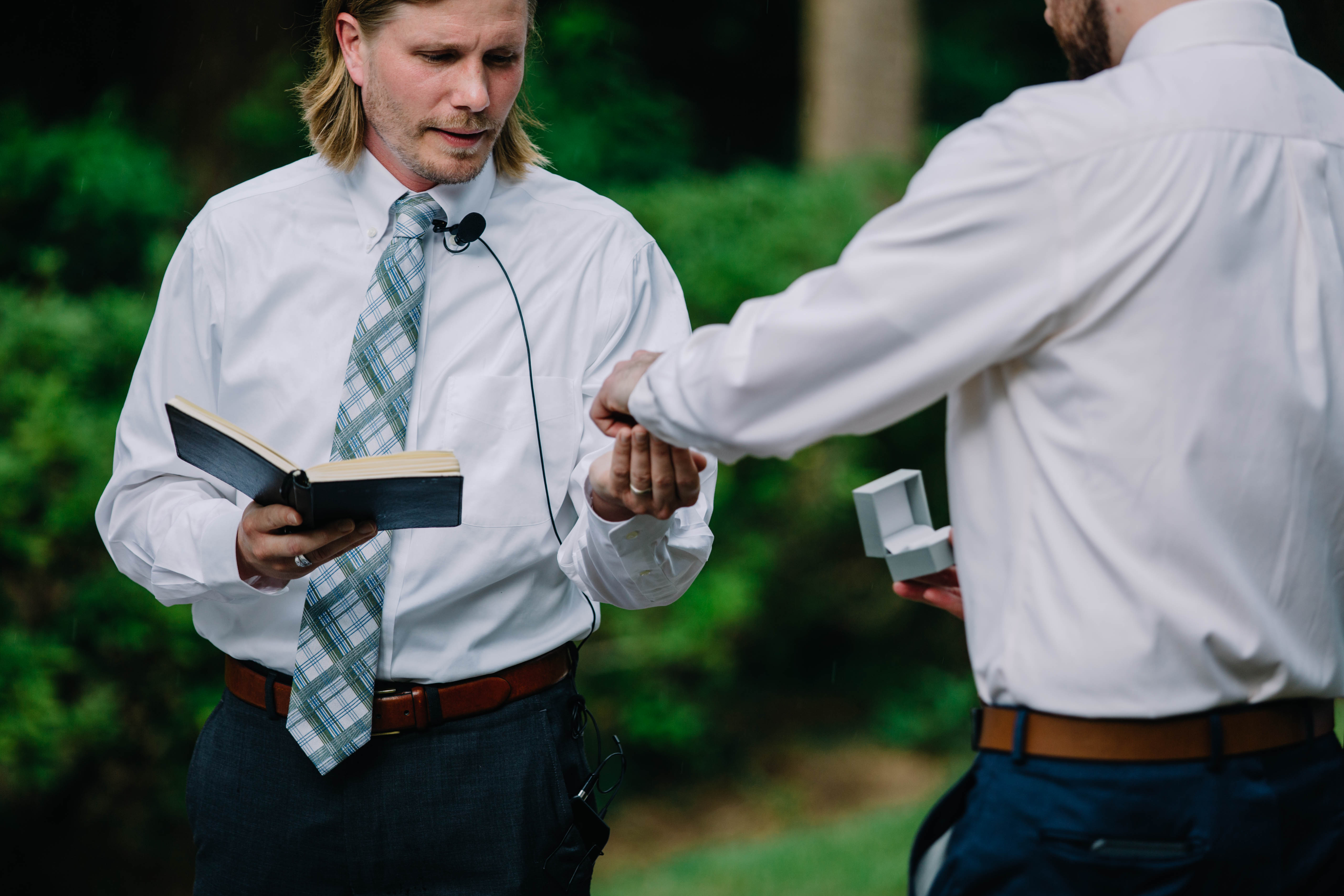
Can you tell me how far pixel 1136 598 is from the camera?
1713 mm

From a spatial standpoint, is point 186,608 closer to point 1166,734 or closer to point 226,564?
point 226,564

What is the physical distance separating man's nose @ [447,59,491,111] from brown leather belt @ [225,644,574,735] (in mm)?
1062

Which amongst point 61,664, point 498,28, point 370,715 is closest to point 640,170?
point 61,664

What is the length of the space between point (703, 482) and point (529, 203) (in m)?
0.68

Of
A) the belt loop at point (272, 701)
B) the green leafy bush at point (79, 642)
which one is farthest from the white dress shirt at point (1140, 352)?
the green leafy bush at point (79, 642)

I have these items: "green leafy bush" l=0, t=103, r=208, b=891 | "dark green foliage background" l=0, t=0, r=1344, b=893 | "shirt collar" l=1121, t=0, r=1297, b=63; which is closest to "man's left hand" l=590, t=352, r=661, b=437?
"shirt collar" l=1121, t=0, r=1297, b=63

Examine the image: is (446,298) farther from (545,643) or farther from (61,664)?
(61,664)

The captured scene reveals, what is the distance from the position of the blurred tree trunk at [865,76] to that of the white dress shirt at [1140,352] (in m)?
6.21

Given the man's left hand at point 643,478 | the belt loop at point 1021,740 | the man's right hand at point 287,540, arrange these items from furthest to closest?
the man's left hand at point 643,478 → the man's right hand at point 287,540 → the belt loop at point 1021,740

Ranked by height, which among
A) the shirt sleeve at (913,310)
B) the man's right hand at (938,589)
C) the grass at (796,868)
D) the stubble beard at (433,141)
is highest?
the stubble beard at (433,141)

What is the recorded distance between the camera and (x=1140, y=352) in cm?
170

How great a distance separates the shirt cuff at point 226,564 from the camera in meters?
2.32

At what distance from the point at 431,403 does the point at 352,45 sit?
79cm

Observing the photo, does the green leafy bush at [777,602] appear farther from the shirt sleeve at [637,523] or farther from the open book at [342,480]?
the open book at [342,480]
